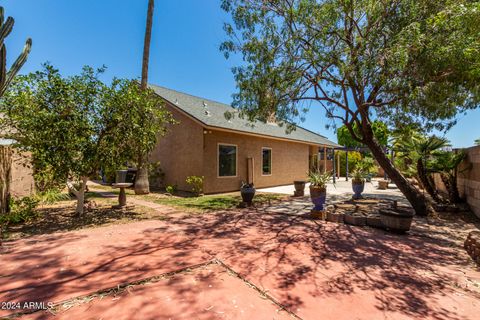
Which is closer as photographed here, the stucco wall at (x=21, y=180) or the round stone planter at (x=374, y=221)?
the round stone planter at (x=374, y=221)

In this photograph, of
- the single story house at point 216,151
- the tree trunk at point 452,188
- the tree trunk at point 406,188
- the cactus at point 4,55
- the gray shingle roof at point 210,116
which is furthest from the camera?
the gray shingle roof at point 210,116

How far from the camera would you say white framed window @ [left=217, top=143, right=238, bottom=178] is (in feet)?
40.7

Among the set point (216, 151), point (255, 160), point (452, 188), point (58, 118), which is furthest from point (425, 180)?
point (58, 118)

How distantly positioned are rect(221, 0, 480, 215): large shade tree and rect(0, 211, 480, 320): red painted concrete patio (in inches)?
153

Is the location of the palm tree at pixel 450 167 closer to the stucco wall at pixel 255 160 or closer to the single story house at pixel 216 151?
the single story house at pixel 216 151

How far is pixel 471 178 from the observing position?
7.62 meters

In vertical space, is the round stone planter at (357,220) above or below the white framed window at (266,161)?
below

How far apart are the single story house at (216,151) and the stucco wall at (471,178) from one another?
27.9 feet

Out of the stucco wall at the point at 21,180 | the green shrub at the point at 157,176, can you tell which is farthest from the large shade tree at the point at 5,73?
the green shrub at the point at 157,176

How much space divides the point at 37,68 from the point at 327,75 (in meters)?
8.09

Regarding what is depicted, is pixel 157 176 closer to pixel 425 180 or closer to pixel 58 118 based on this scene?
pixel 58 118

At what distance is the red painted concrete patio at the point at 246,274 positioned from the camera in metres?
2.66

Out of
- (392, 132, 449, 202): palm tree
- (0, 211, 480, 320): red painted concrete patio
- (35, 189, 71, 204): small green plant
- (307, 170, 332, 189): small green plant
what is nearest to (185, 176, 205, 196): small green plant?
(35, 189, 71, 204): small green plant

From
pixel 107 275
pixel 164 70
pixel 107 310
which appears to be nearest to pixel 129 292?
pixel 107 310
